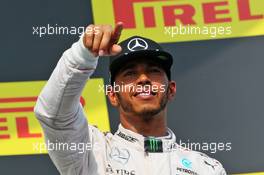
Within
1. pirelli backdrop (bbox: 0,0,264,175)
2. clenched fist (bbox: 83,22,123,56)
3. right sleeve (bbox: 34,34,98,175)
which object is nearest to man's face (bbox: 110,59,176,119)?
right sleeve (bbox: 34,34,98,175)

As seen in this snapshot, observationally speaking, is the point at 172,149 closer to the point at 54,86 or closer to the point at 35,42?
the point at 54,86

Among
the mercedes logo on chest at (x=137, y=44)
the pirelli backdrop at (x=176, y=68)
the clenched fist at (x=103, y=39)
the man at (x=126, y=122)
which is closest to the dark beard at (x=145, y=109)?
the man at (x=126, y=122)

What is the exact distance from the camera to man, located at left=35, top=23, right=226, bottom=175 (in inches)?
42.3

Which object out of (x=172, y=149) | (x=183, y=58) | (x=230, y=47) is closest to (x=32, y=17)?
(x=183, y=58)

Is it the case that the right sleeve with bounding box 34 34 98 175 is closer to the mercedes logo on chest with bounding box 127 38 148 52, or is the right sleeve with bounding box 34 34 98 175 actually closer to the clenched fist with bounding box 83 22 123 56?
the clenched fist with bounding box 83 22 123 56

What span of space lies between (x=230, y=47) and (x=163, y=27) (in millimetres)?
275

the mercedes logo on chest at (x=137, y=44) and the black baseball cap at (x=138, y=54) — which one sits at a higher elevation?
the mercedes logo on chest at (x=137, y=44)

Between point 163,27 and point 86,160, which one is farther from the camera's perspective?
point 163,27

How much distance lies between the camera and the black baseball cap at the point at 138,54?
50.9 inches

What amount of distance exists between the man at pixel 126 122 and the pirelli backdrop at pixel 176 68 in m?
0.61

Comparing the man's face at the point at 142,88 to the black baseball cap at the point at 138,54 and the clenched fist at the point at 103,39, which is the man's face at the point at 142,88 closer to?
the black baseball cap at the point at 138,54

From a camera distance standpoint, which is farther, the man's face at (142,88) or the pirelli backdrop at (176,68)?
the pirelli backdrop at (176,68)

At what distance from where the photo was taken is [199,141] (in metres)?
1.96

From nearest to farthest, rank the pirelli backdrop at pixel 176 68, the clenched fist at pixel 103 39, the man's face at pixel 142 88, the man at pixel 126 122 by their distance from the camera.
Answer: the clenched fist at pixel 103 39
the man at pixel 126 122
the man's face at pixel 142 88
the pirelli backdrop at pixel 176 68
